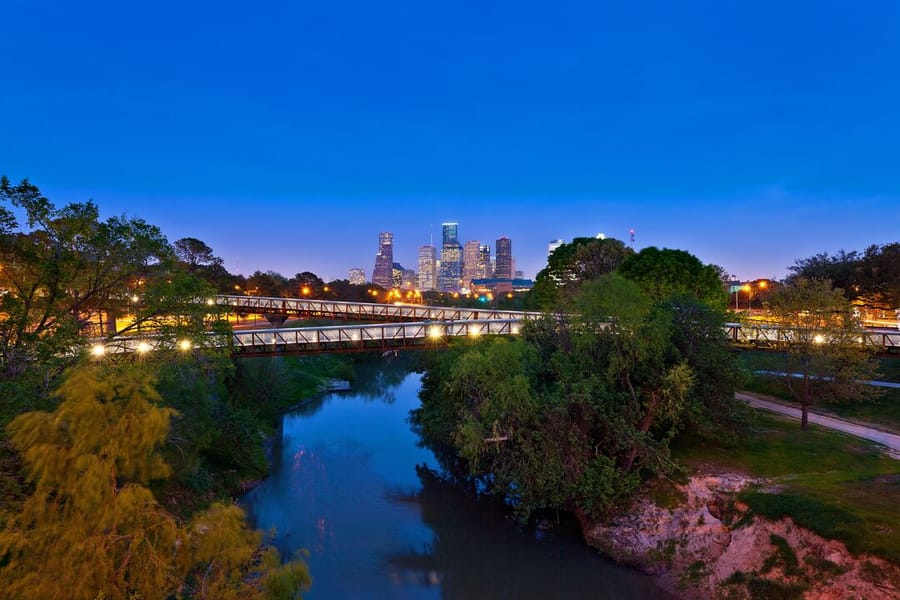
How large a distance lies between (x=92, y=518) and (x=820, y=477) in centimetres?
2928

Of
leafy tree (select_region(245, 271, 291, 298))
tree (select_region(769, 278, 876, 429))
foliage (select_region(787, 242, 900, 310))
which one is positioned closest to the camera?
tree (select_region(769, 278, 876, 429))

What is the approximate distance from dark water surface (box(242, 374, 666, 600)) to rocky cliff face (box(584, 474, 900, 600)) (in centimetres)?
128

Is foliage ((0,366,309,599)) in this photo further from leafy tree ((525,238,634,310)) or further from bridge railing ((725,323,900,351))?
leafy tree ((525,238,634,310))

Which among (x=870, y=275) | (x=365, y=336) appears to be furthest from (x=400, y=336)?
(x=870, y=275)

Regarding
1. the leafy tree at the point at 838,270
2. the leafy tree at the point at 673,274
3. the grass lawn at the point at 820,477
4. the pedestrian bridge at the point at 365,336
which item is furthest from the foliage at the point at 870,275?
the pedestrian bridge at the point at 365,336

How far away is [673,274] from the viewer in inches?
1897

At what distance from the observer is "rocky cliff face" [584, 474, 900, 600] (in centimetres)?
1767

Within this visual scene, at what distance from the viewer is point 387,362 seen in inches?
3413

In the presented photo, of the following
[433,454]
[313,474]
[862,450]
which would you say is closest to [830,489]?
[862,450]

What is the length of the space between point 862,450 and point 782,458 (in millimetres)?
4923

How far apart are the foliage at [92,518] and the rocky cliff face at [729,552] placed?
20236 millimetres

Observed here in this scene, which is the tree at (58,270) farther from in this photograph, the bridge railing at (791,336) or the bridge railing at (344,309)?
the bridge railing at (344,309)

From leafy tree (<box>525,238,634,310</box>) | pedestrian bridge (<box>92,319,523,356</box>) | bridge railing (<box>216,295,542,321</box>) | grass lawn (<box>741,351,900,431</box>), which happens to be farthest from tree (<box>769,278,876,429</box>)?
bridge railing (<box>216,295,542,321</box>)

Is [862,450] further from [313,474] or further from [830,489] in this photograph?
[313,474]
